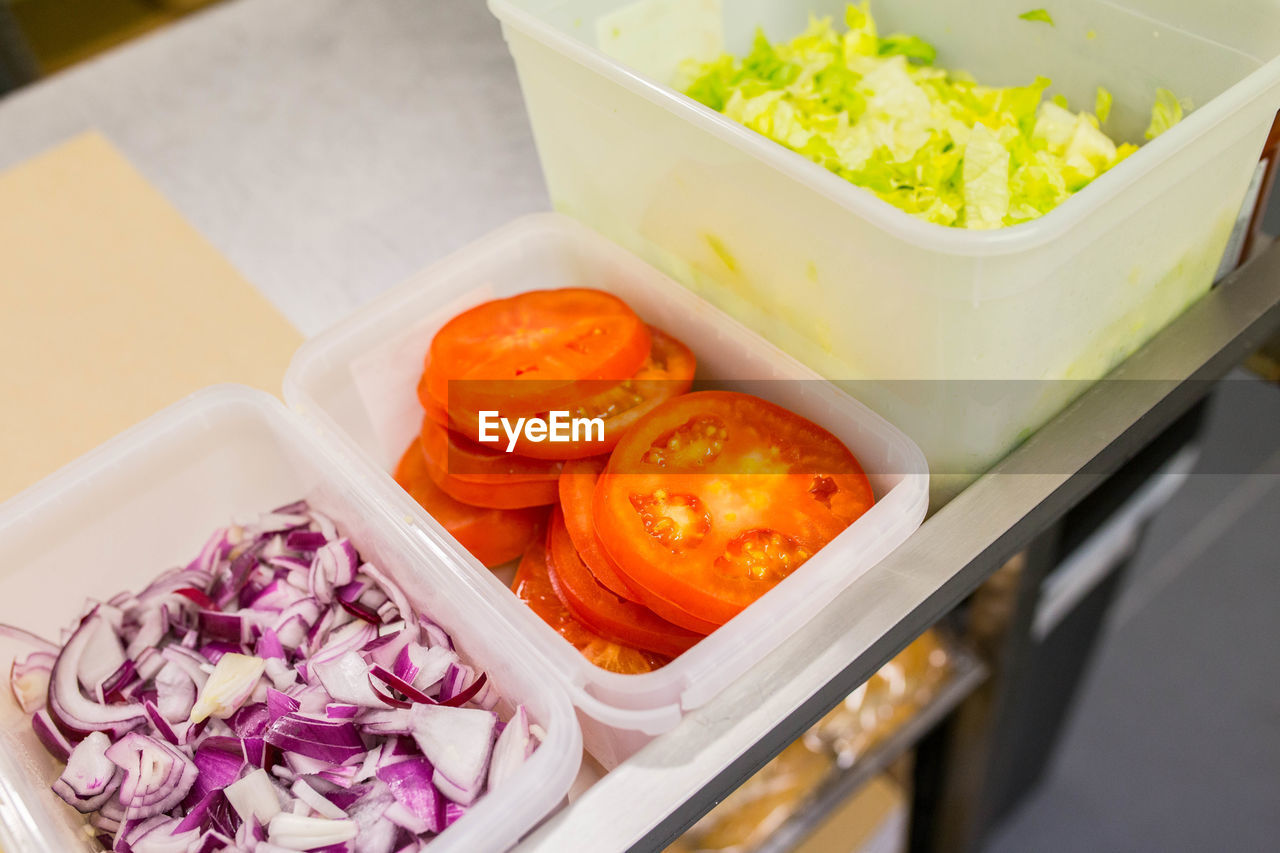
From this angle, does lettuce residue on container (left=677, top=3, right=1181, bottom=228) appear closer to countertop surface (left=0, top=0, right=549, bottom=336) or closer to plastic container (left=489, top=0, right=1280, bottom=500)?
plastic container (left=489, top=0, right=1280, bottom=500)

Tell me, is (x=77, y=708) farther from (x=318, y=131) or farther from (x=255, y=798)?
(x=318, y=131)

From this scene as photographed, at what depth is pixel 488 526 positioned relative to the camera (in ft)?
2.97

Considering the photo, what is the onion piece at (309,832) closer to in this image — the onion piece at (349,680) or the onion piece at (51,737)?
the onion piece at (349,680)

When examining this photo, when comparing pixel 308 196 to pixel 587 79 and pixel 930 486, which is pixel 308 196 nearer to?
pixel 587 79

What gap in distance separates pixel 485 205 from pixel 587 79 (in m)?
0.46

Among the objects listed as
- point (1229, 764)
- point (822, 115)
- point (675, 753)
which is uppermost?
Result: point (822, 115)

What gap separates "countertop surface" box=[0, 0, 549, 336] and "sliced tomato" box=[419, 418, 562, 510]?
0.38m

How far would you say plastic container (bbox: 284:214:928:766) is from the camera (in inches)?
27.4

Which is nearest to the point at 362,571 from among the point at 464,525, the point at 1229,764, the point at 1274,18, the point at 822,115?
the point at 464,525

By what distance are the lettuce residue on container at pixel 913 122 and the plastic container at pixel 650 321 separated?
0.18 metres

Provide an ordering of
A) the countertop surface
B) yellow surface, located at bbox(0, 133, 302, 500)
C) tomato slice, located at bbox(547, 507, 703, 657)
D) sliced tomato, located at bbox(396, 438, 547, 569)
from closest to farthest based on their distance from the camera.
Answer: tomato slice, located at bbox(547, 507, 703, 657), sliced tomato, located at bbox(396, 438, 547, 569), yellow surface, located at bbox(0, 133, 302, 500), the countertop surface

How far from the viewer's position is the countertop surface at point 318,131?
1.30 meters

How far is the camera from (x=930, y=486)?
35.2 inches

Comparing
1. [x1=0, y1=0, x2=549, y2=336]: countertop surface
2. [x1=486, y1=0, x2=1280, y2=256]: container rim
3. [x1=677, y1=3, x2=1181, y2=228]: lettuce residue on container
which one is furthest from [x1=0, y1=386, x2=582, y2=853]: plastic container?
[x1=677, y1=3, x2=1181, y2=228]: lettuce residue on container
